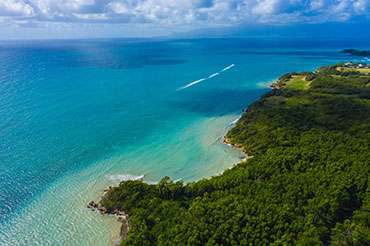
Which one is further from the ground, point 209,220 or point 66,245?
point 209,220

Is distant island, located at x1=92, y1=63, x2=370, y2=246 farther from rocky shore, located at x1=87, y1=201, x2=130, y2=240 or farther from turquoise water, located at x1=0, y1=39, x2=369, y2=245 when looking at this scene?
turquoise water, located at x1=0, y1=39, x2=369, y2=245

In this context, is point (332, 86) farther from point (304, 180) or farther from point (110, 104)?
point (110, 104)

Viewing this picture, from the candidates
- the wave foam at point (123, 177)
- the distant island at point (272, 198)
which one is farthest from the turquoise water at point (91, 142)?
the distant island at point (272, 198)

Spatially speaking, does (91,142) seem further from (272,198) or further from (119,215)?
(272,198)

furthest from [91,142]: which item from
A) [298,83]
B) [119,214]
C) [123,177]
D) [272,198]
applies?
[298,83]

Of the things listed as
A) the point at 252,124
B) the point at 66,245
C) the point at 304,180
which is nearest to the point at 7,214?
the point at 66,245

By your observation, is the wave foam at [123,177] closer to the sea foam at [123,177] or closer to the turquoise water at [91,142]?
the sea foam at [123,177]

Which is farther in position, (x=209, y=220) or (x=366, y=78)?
(x=366, y=78)
